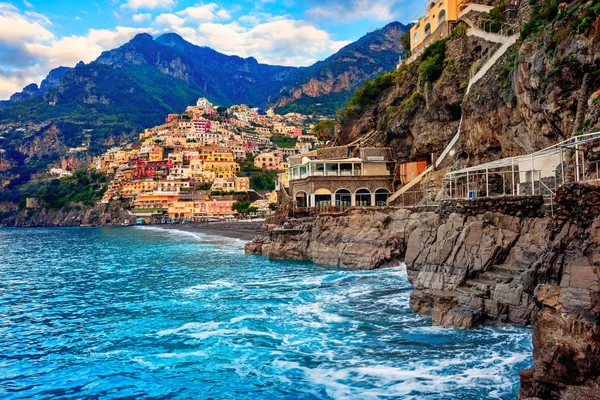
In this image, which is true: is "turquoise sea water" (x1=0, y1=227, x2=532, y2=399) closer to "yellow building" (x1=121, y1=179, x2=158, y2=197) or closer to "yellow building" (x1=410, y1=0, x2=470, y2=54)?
"yellow building" (x1=410, y1=0, x2=470, y2=54)

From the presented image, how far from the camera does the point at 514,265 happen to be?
15430 millimetres

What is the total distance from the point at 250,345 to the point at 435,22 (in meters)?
47.5

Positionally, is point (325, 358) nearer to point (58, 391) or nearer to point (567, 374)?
point (567, 374)

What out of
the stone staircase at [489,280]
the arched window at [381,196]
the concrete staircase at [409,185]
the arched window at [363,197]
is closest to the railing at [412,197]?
the concrete staircase at [409,185]

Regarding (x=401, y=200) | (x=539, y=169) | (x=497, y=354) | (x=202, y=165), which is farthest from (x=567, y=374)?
(x=202, y=165)

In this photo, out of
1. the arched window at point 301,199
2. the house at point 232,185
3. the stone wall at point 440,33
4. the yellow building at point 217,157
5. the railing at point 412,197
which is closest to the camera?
the railing at point 412,197

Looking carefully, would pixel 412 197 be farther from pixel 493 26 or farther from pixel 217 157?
pixel 217 157

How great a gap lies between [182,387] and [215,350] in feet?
8.38

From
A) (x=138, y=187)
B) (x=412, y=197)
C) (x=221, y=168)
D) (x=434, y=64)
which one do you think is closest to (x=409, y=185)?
(x=412, y=197)

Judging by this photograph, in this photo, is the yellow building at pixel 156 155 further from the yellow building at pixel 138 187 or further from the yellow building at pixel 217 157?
the yellow building at pixel 138 187

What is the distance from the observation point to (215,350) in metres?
13.6

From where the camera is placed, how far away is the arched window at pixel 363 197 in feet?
160

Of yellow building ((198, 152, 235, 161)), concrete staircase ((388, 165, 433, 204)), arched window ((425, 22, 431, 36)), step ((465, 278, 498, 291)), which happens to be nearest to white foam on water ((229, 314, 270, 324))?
step ((465, 278, 498, 291))

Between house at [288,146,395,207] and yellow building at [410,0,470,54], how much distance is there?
13855 millimetres
